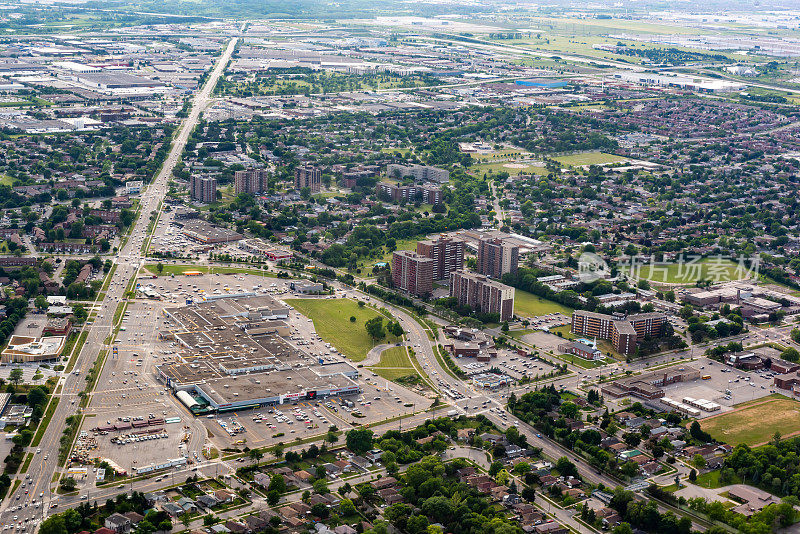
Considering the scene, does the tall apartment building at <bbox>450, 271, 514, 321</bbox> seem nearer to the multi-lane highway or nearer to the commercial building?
the commercial building

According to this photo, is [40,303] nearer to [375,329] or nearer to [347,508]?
[375,329]

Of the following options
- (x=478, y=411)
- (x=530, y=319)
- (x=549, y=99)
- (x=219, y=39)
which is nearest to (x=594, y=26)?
(x=219, y=39)

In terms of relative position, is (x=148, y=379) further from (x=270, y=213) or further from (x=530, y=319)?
(x=270, y=213)

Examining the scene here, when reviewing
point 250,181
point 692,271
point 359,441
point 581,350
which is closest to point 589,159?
point 250,181

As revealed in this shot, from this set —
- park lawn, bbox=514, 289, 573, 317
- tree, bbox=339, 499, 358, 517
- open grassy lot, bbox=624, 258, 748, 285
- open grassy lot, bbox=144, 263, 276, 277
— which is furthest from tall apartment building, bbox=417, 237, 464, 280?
tree, bbox=339, 499, 358, 517

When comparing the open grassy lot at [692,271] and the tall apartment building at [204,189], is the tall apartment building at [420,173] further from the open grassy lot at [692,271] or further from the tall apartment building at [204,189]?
the open grassy lot at [692,271]

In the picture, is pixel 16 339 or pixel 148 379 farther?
pixel 16 339

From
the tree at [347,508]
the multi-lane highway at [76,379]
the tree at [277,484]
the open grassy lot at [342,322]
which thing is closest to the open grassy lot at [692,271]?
the open grassy lot at [342,322]
